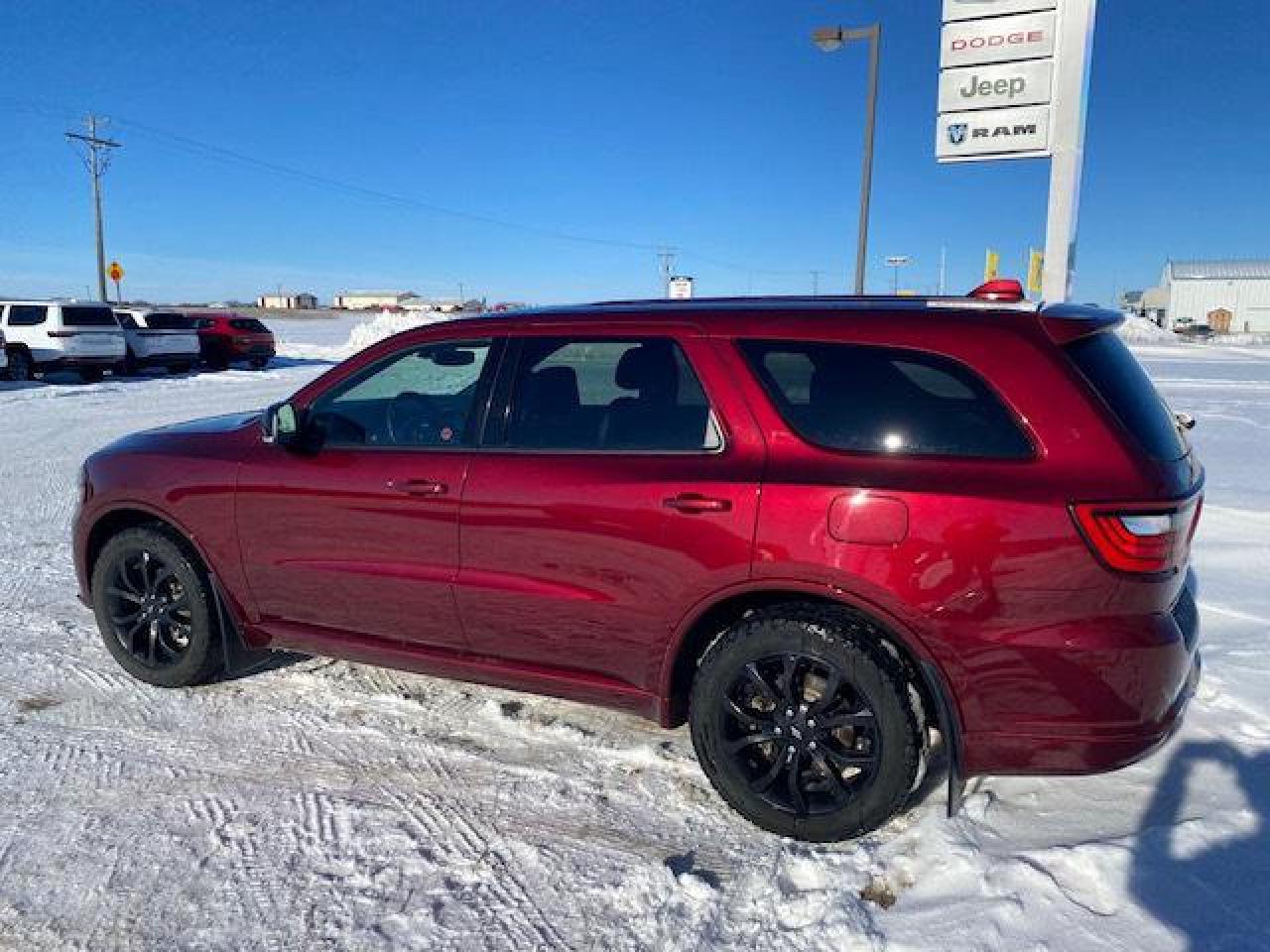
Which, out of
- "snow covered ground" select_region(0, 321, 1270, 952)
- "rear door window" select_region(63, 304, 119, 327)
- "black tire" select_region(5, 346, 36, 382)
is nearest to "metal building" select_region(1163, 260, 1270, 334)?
"rear door window" select_region(63, 304, 119, 327)

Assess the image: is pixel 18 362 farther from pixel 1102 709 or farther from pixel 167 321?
pixel 1102 709

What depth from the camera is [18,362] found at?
18859 millimetres

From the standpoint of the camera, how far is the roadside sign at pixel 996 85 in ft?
33.0

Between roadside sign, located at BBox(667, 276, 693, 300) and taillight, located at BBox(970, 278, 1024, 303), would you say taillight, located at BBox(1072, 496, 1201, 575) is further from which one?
roadside sign, located at BBox(667, 276, 693, 300)

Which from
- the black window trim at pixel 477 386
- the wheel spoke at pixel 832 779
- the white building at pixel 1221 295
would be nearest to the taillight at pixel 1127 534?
the wheel spoke at pixel 832 779

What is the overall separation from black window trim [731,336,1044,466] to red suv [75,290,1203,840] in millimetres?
11

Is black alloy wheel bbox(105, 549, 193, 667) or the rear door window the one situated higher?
the rear door window

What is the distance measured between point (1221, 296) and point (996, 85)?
83130mm

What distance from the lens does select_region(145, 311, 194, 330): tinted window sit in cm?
2166

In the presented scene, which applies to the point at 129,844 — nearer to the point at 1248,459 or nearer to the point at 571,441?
the point at 571,441

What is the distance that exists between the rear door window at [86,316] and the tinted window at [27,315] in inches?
18.1

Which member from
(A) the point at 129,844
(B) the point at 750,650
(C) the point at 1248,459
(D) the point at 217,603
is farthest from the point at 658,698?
(C) the point at 1248,459

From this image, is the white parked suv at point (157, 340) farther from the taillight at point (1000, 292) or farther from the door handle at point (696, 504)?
the taillight at point (1000, 292)

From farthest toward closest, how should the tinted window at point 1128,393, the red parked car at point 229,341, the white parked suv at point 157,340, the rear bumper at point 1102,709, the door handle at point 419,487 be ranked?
1. the red parked car at point 229,341
2. the white parked suv at point 157,340
3. the door handle at point 419,487
4. the tinted window at point 1128,393
5. the rear bumper at point 1102,709
